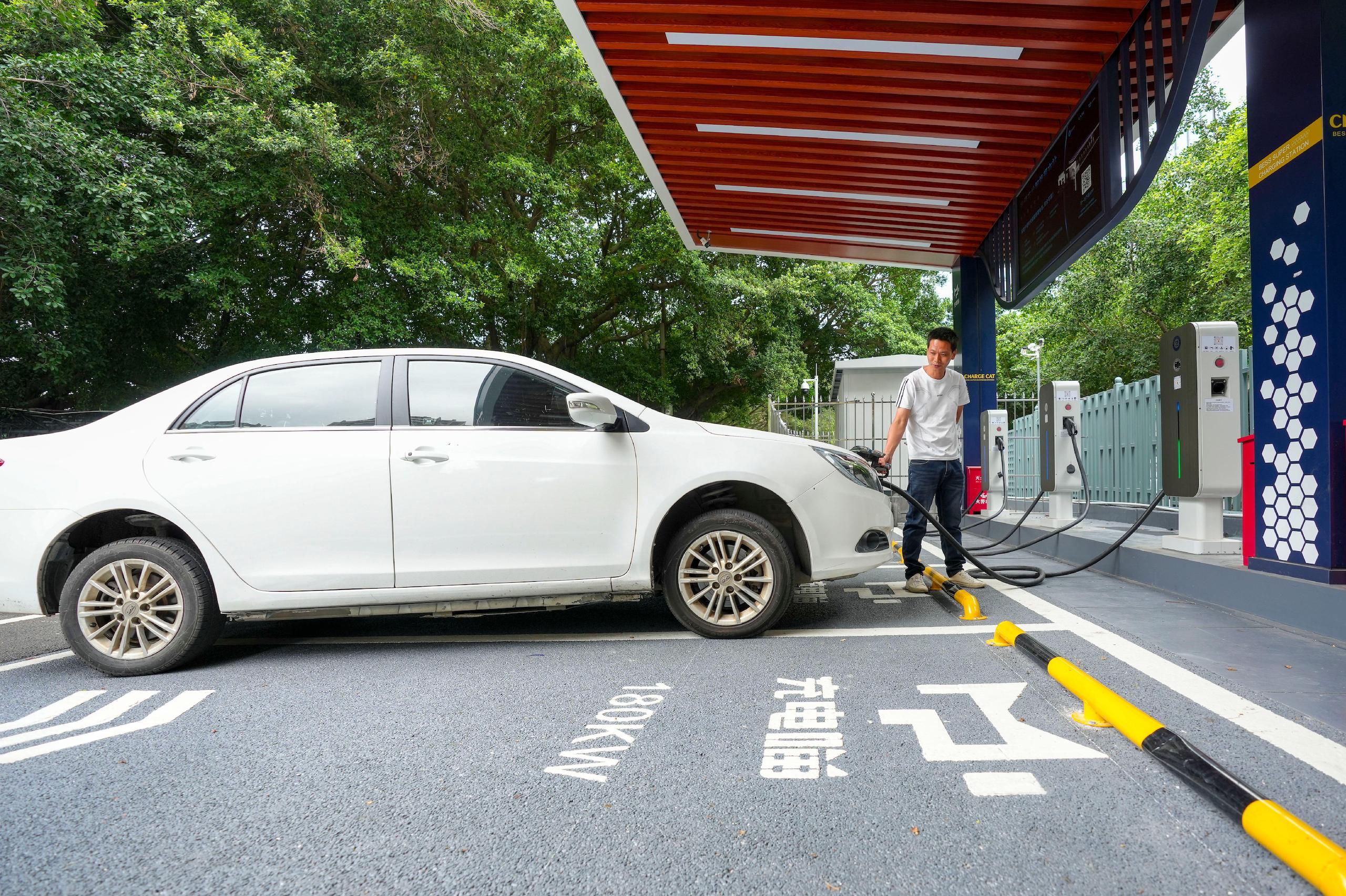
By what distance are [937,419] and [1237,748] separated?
332 centimetres

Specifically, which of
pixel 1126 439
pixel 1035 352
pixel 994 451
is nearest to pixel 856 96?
pixel 994 451

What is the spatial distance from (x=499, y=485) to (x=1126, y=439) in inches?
389

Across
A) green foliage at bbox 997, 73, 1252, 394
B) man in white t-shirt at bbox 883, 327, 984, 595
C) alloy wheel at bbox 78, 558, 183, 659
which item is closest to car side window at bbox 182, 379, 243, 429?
alloy wheel at bbox 78, 558, 183, 659

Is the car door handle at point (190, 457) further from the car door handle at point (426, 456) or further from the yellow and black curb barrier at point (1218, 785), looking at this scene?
the yellow and black curb barrier at point (1218, 785)

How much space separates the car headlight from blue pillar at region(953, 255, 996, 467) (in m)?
5.95

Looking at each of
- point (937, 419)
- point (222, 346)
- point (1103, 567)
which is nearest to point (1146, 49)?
point (937, 419)

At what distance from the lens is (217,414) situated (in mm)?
4168

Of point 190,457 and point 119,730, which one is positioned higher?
point 190,457

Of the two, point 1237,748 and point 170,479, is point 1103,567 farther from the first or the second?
point 170,479

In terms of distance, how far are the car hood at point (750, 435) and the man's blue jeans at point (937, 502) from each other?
1475 mm

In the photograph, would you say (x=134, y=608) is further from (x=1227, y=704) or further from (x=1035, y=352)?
(x=1035, y=352)

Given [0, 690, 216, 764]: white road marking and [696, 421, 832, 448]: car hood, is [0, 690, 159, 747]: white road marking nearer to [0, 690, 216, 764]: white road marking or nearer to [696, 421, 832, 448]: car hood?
[0, 690, 216, 764]: white road marking

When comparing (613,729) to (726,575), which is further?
(726,575)

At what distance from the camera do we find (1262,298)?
175 inches
